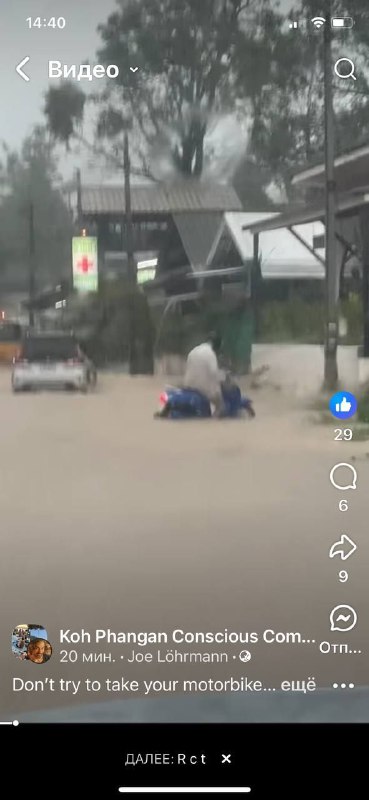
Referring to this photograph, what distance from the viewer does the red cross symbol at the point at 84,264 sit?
110 inches

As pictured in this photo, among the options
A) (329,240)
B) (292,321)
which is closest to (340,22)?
(329,240)

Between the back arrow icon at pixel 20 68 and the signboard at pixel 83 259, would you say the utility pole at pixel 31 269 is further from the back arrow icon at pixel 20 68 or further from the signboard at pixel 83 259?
the back arrow icon at pixel 20 68

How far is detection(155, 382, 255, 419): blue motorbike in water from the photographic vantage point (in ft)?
8.91

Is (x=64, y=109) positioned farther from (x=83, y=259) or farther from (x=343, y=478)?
(x=343, y=478)

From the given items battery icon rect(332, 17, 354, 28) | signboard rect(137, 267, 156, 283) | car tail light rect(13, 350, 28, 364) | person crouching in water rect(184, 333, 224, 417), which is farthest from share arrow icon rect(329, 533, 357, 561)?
battery icon rect(332, 17, 354, 28)

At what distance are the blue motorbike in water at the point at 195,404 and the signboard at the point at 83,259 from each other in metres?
0.31

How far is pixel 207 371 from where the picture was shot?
2762mm

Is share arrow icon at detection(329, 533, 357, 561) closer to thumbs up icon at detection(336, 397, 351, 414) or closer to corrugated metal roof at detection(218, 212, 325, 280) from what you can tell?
thumbs up icon at detection(336, 397, 351, 414)

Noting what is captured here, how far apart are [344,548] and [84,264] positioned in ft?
2.81

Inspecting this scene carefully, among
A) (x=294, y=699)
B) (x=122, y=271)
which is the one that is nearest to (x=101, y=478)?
(x=122, y=271)
